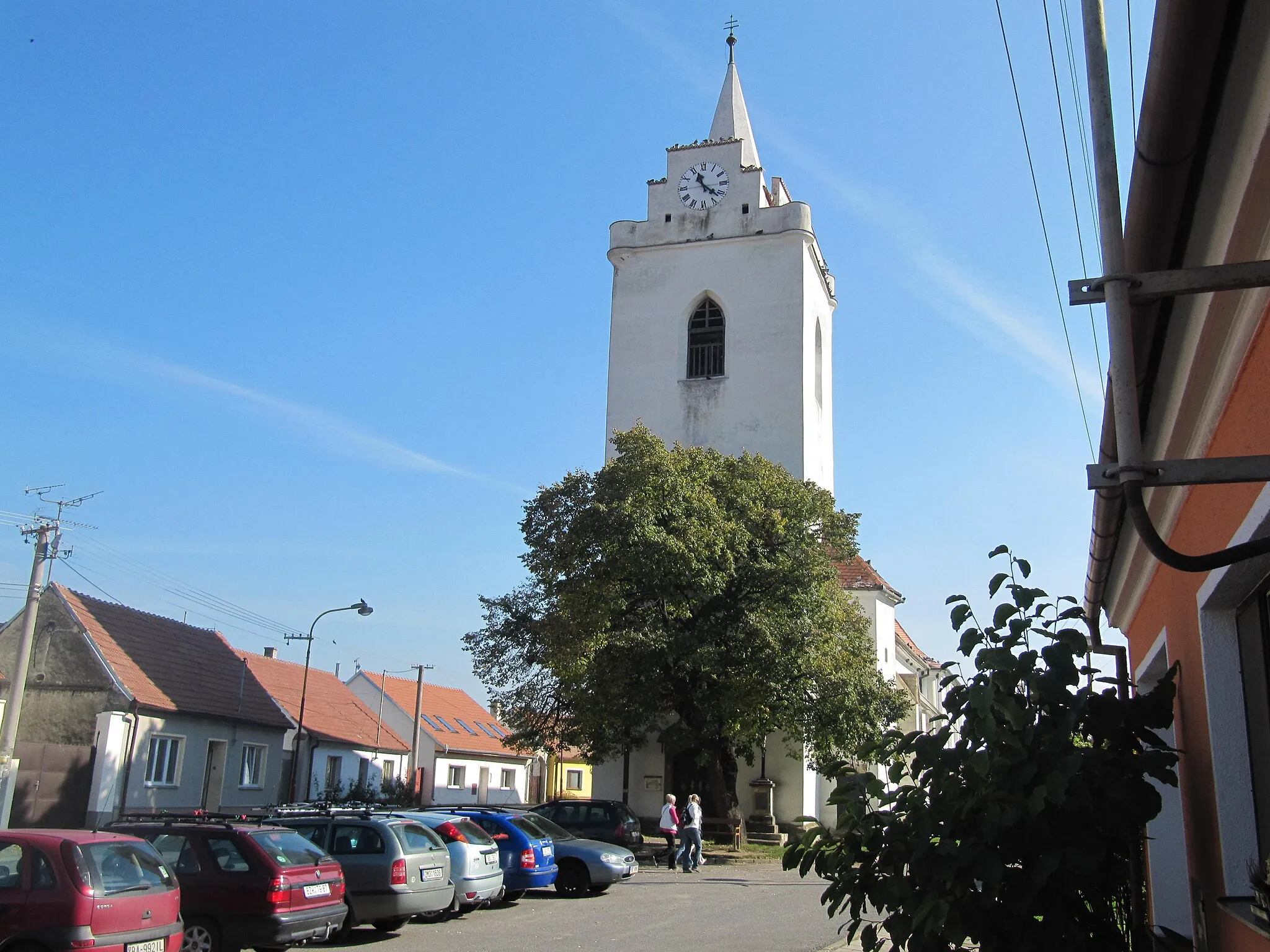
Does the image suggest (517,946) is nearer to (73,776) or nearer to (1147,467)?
(1147,467)

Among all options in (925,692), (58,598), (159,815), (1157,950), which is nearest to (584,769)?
(925,692)

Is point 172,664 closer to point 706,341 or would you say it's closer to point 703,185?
point 706,341

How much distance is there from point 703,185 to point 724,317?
5.64 m

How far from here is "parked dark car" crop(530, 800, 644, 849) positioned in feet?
79.8

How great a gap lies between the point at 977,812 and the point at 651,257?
129 ft

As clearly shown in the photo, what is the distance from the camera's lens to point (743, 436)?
40.0 m

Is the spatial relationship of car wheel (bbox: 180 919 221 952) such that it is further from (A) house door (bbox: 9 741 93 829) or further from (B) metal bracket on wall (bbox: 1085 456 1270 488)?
(A) house door (bbox: 9 741 93 829)

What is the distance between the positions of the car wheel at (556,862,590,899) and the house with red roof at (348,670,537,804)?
107 ft

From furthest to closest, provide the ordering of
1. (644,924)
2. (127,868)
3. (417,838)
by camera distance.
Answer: (644,924)
(417,838)
(127,868)

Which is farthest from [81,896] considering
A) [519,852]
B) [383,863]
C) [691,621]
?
[691,621]

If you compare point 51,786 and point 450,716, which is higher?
point 450,716

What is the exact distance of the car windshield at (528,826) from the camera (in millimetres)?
18875

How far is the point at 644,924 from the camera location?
15562mm

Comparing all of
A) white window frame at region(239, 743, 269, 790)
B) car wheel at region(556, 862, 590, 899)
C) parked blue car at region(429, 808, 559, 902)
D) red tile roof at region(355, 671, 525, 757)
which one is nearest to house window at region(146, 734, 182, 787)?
white window frame at region(239, 743, 269, 790)
